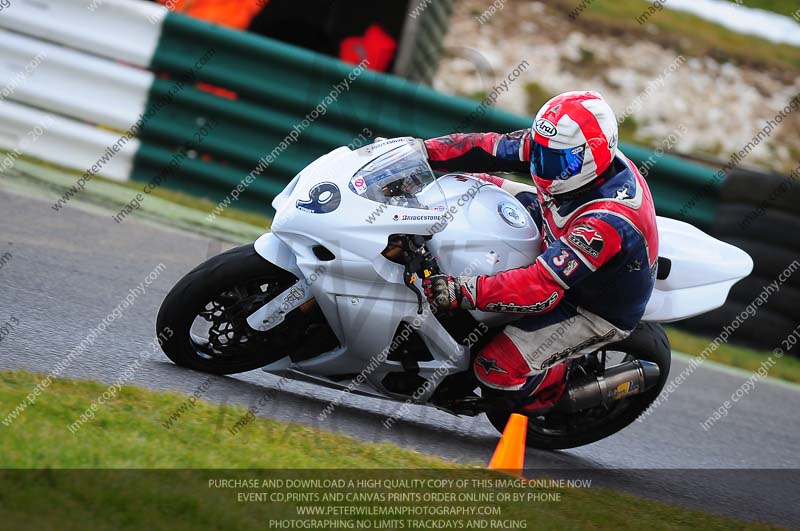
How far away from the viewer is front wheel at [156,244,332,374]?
4387 millimetres

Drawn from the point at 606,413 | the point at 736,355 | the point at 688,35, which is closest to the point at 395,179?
the point at 606,413

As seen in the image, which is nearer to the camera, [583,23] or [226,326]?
[226,326]

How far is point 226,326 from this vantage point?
4555 millimetres

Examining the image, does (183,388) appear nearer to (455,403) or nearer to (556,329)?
(455,403)

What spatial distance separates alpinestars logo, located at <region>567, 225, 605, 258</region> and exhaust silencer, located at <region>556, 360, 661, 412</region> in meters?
0.90

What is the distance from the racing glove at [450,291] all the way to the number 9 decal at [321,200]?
19.7 inches

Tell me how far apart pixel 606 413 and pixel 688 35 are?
22.1m

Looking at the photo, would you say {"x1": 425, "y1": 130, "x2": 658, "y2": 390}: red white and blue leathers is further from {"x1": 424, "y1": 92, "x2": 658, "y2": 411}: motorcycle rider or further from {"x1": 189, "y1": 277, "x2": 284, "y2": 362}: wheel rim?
{"x1": 189, "y1": 277, "x2": 284, "y2": 362}: wheel rim

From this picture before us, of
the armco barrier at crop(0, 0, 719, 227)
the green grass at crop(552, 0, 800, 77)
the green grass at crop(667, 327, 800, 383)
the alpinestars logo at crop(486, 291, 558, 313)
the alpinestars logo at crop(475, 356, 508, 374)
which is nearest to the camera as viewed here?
the alpinestars logo at crop(486, 291, 558, 313)

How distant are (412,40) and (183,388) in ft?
27.8

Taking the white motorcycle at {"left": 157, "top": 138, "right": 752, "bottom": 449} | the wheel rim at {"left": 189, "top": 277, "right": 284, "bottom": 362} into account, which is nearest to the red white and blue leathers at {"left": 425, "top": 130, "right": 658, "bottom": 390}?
the white motorcycle at {"left": 157, "top": 138, "right": 752, "bottom": 449}

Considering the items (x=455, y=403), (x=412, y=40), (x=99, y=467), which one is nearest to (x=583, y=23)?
(x=412, y=40)

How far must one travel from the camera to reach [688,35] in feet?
83.8

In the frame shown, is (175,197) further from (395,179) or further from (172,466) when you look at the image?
(172,466)
